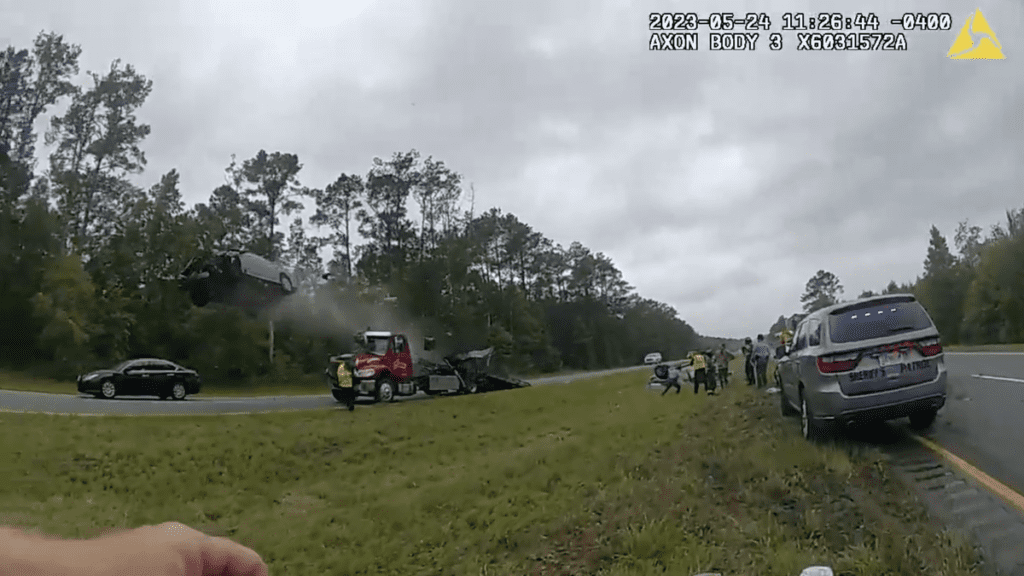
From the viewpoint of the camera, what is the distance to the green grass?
18.3ft

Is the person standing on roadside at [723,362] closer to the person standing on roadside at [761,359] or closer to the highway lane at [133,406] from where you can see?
the person standing on roadside at [761,359]

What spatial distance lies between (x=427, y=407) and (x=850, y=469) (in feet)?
41.9

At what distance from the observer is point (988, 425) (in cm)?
872

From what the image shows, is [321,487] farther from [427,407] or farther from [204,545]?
[204,545]

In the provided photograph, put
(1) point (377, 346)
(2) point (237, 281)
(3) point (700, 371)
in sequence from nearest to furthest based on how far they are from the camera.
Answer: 1. (3) point (700, 371)
2. (2) point (237, 281)
3. (1) point (377, 346)

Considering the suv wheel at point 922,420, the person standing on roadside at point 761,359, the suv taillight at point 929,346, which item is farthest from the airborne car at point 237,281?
the suv taillight at point 929,346

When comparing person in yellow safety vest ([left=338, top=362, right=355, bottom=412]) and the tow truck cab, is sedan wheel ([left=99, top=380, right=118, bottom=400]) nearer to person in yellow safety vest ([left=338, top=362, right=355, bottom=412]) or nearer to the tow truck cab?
the tow truck cab

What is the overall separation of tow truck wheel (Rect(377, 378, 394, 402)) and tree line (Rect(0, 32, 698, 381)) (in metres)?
2.83

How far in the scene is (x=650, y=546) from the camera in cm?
584

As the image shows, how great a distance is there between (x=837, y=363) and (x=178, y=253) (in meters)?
28.4

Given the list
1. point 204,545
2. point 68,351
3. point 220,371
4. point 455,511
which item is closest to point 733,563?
point 455,511

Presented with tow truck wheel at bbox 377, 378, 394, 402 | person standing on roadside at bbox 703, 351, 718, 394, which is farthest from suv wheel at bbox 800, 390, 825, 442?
tow truck wheel at bbox 377, 378, 394, 402

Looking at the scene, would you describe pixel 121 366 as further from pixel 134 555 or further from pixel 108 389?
pixel 134 555

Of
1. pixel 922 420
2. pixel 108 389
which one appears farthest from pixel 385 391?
pixel 922 420
